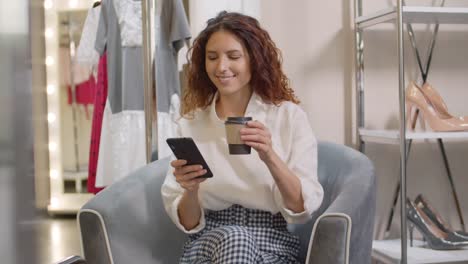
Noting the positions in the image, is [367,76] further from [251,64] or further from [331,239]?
[331,239]

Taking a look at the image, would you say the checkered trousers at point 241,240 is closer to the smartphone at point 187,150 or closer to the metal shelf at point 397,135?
the smartphone at point 187,150

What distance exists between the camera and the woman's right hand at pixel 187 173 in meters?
1.16

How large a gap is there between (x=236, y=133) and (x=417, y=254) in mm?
1187

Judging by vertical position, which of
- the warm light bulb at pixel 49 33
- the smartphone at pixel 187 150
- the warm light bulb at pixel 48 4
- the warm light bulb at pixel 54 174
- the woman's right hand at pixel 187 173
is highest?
the warm light bulb at pixel 48 4

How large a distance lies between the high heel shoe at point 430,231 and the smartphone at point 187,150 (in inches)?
47.6

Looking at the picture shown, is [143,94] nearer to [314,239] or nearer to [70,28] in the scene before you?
[70,28]

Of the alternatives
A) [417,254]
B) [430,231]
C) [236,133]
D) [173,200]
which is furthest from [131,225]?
[430,231]

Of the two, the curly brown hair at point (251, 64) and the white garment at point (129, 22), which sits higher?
the white garment at point (129, 22)

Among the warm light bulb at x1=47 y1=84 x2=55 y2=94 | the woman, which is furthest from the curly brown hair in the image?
the warm light bulb at x1=47 y1=84 x2=55 y2=94

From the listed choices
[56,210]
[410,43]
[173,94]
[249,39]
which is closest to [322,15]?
[410,43]

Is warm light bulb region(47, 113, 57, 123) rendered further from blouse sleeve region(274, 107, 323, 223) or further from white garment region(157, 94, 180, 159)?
blouse sleeve region(274, 107, 323, 223)

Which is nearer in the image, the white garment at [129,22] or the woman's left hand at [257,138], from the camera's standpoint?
the woman's left hand at [257,138]

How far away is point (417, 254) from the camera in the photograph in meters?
2.02

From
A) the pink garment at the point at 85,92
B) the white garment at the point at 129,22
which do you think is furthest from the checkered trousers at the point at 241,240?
the pink garment at the point at 85,92
